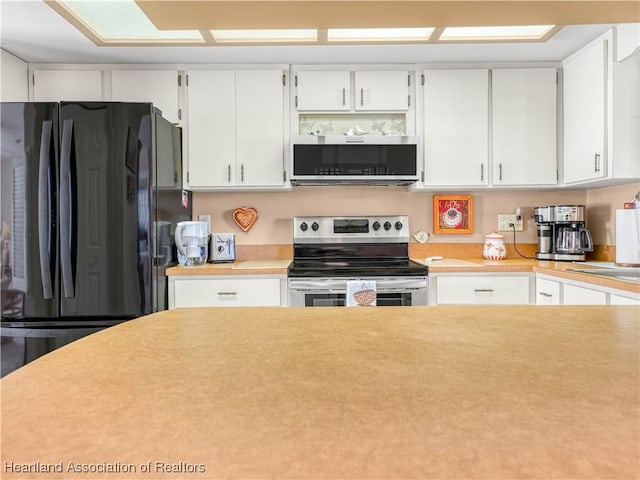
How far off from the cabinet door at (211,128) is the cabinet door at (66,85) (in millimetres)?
616

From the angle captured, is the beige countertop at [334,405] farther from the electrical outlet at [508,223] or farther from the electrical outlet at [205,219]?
the electrical outlet at [508,223]

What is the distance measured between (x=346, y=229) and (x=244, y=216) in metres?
0.75

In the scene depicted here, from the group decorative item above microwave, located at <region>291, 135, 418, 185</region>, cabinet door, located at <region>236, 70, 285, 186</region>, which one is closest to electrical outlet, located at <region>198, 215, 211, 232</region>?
cabinet door, located at <region>236, 70, 285, 186</region>

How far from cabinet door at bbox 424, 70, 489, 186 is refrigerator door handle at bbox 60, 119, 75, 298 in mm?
2149

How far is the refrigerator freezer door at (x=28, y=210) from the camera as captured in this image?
2352mm

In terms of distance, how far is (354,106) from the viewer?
2.91 m

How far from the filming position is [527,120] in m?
2.89

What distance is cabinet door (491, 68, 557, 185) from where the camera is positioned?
2.88 m

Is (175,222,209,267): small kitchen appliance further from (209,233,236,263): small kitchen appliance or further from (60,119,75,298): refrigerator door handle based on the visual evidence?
(60,119,75,298): refrigerator door handle

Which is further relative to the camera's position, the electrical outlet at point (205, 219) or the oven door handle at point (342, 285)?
the electrical outlet at point (205, 219)

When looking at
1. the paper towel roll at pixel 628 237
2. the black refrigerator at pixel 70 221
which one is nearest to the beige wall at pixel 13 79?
the black refrigerator at pixel 70 221

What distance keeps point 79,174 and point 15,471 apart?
95.8 inches

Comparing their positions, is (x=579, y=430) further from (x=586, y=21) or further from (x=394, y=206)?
(x=394, y=206)

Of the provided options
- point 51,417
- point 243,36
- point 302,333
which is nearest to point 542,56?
point 243,36
